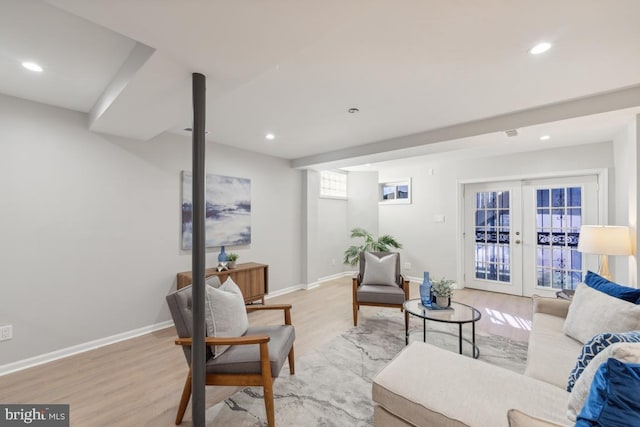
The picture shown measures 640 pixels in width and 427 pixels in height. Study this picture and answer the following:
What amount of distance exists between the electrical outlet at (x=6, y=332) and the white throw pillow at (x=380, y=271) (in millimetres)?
3656

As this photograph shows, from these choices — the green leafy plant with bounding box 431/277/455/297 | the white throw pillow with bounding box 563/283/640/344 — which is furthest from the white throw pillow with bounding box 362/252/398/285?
the white throw pillow with bounding box 563/283/640/344

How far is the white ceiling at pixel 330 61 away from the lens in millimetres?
1438

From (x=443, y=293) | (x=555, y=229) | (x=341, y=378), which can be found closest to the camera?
(x=341, y=378)

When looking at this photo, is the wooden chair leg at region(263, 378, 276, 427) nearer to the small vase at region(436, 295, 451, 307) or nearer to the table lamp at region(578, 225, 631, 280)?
the small vase at region(436, 295, 451, 307)

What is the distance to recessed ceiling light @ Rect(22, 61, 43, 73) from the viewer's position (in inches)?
79.9

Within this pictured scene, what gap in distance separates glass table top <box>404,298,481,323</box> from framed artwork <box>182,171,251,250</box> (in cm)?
271

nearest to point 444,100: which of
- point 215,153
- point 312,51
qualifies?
point 312,51

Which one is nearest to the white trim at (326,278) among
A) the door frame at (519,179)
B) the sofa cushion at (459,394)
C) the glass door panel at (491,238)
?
the door frame at (519,179)

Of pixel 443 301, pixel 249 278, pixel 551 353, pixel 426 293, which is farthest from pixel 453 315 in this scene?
pixel 249 278

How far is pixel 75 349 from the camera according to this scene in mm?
2852

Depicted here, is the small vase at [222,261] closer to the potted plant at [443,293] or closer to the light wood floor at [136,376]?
the light wood floor at [136,376]

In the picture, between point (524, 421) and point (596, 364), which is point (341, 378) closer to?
point (524, 421)

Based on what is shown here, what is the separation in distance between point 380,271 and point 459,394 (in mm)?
2389

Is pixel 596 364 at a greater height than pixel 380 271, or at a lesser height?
greater
